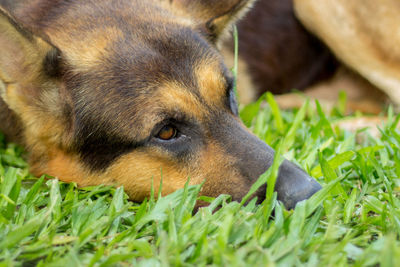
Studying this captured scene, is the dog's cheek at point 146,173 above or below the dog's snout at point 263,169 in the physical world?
below

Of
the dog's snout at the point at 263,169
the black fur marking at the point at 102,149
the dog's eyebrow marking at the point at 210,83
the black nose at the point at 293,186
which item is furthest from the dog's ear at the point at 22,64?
the black nose at the point at 293,186

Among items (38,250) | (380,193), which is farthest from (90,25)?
(380,193)

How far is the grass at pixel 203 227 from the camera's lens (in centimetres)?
204

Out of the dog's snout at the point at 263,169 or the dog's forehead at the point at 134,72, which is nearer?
the dog's snout at the point at 263,169

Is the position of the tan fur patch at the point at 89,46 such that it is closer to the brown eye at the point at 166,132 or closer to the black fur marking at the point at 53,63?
the black fur marking at the point at 53,63

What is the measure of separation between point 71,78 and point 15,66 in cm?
35

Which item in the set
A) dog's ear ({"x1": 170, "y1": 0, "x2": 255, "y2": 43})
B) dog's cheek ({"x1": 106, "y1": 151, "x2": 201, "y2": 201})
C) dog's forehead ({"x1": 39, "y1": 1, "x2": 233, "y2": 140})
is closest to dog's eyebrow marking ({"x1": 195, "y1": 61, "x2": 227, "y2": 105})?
dog's forehead ({"x1": 39, "y1": 1, "x2": 233, "y2": 140})

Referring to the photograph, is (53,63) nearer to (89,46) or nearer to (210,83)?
(89,46)

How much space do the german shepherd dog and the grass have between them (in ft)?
0.50

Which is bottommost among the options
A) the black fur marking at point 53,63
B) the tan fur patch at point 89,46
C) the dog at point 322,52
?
the dog at point 322,52

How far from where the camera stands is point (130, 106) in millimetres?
2746

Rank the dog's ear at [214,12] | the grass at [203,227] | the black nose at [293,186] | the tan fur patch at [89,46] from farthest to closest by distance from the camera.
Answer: the dog's ear at [214,12], the tan fur patch at [89,46], the black nose at [293,186], the grass at [203,227]

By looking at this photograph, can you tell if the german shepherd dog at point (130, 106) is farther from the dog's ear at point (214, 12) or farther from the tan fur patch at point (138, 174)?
the dog's ear at point (214, 12)

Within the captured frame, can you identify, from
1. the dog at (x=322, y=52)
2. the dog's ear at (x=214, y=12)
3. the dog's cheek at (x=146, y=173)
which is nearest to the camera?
the dog's cheek at (x=146, y=173)
